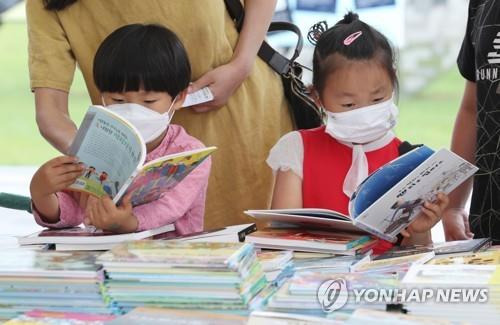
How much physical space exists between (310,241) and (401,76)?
9684mm

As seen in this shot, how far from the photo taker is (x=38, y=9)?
234cm

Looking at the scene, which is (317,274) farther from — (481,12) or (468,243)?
(481,12)

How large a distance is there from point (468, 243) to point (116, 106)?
823 millimetres

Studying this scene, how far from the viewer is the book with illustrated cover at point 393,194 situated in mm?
1861

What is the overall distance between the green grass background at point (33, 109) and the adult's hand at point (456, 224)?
8541 mm

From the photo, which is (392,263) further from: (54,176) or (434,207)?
(54,176)

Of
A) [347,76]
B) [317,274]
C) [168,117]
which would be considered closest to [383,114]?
[347,76]

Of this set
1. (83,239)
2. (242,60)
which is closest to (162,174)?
(83,239)

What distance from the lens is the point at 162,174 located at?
1906 mm

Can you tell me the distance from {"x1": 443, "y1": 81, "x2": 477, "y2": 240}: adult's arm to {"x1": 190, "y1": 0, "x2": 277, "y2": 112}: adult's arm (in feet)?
1.80

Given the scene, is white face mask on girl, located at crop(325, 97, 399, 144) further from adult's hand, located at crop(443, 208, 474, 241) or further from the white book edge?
the white book edge

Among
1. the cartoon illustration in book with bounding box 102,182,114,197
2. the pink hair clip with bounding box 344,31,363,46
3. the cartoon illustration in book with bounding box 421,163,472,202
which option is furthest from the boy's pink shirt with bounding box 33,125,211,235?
the cartoon illustration in book with bounding box 421,163,472,202

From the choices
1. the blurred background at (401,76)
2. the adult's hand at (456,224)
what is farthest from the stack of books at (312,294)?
the blurred background at (401,76)

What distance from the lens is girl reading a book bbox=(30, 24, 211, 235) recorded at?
6.77ft
